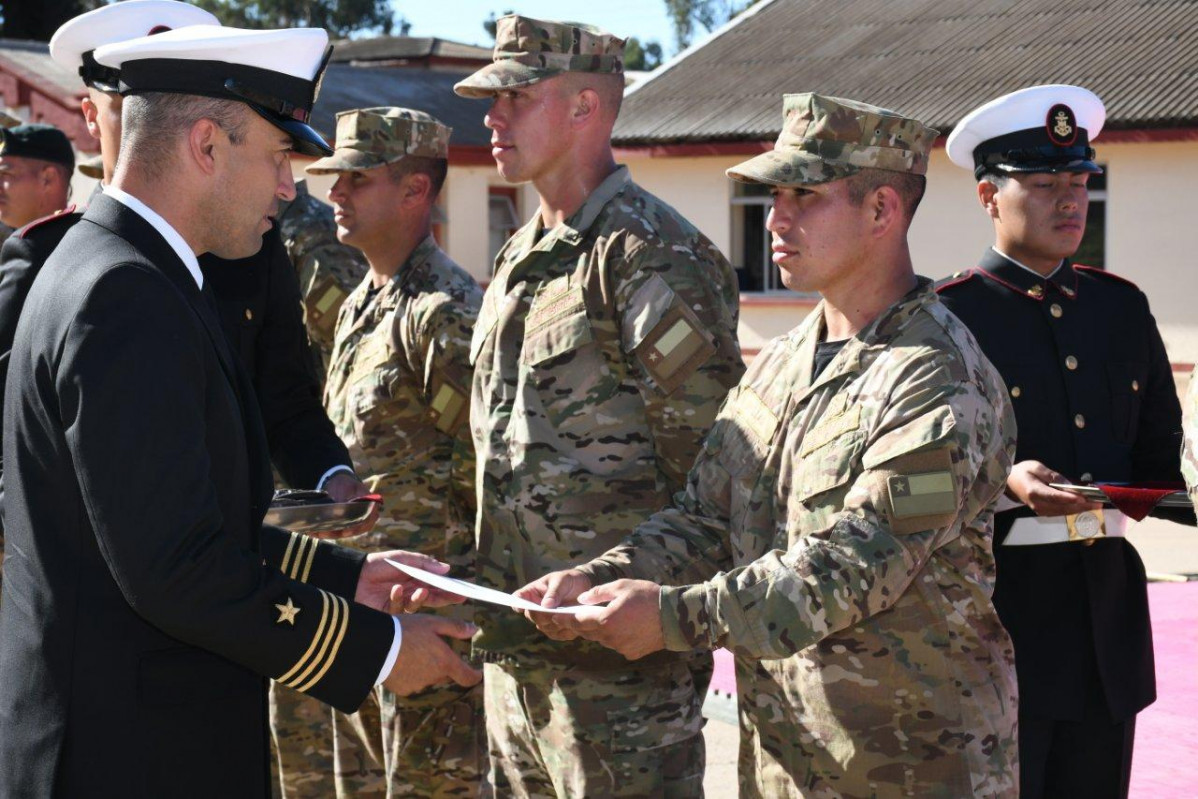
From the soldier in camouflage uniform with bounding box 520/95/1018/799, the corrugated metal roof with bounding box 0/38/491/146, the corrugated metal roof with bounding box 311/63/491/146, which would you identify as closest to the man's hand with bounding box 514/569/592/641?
the soldier in camouflage uniform with bounding box 520/95/1018/799

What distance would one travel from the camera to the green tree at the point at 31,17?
40.4 m

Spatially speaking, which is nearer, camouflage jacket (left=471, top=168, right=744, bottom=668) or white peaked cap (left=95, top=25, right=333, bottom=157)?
white peaked cap (left=95, top=25, right=333, bottom=157)

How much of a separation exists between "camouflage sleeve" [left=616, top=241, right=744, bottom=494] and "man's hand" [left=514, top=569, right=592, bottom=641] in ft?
2.13

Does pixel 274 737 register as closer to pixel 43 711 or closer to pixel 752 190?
pixel 43 711

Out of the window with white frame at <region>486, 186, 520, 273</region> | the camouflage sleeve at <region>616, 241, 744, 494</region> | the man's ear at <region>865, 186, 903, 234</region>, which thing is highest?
the man's ear at <region>865, 186, 903, 234</region>

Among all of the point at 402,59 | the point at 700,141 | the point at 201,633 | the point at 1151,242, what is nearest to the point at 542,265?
the point at 201,633

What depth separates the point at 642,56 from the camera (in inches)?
2753

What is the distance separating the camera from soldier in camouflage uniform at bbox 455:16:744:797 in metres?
3.89

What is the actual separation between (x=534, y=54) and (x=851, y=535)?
1850 mm

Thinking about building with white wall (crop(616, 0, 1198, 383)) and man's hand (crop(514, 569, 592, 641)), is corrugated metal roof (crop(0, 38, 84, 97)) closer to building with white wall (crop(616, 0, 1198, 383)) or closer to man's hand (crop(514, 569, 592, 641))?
building with white wall (crop(616, 0, 1198, 383))

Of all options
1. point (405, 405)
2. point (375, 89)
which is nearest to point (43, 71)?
point (375, 89)

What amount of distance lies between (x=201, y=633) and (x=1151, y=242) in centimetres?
1528

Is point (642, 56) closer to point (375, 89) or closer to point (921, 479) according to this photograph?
point (375, 89)

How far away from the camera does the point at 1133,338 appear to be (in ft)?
14.1
